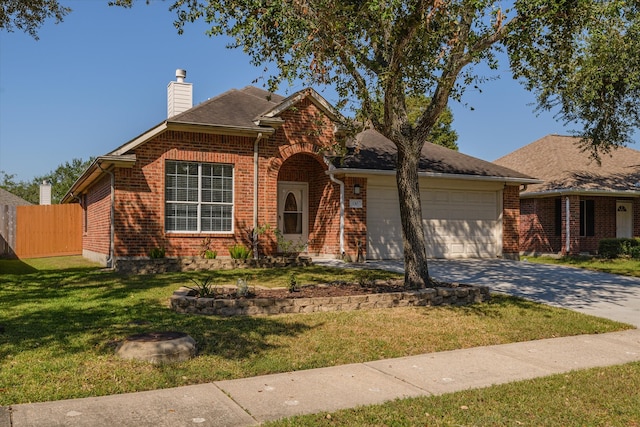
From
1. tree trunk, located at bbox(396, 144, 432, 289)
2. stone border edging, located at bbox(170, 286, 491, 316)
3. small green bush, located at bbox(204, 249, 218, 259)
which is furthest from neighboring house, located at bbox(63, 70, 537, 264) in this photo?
stone border edging, located at bbox(170, 286, 491, 316)

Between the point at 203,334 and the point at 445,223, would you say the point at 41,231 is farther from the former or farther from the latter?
the point at 203,334

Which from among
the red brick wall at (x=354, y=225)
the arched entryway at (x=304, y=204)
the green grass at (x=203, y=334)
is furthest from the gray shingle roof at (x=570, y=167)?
the green grass at (x=203, y=334)

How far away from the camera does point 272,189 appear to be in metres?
17.1

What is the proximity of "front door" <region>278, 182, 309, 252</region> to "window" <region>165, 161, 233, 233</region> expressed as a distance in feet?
8.51

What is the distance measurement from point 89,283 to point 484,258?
13336 millimetres

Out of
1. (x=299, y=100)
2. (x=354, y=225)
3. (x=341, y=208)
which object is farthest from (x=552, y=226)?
(x=299, y=100)

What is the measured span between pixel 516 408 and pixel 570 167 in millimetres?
23876

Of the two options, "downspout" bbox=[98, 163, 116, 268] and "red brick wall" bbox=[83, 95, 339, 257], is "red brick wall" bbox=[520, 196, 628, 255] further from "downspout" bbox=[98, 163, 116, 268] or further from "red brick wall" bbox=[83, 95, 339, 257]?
"downspout" bbox=[98, 163, 116, 268]

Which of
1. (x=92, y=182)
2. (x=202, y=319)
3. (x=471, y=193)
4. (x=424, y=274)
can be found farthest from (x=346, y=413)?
(x=92, y=182)

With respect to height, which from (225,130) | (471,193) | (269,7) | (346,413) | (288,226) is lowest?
(346,413)

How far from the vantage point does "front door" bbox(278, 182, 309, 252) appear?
18.9 m

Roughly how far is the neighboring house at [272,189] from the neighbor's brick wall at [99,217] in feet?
0.12

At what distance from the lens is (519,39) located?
9906mm

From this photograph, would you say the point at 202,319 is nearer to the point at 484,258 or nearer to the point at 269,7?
the point at 269,7
